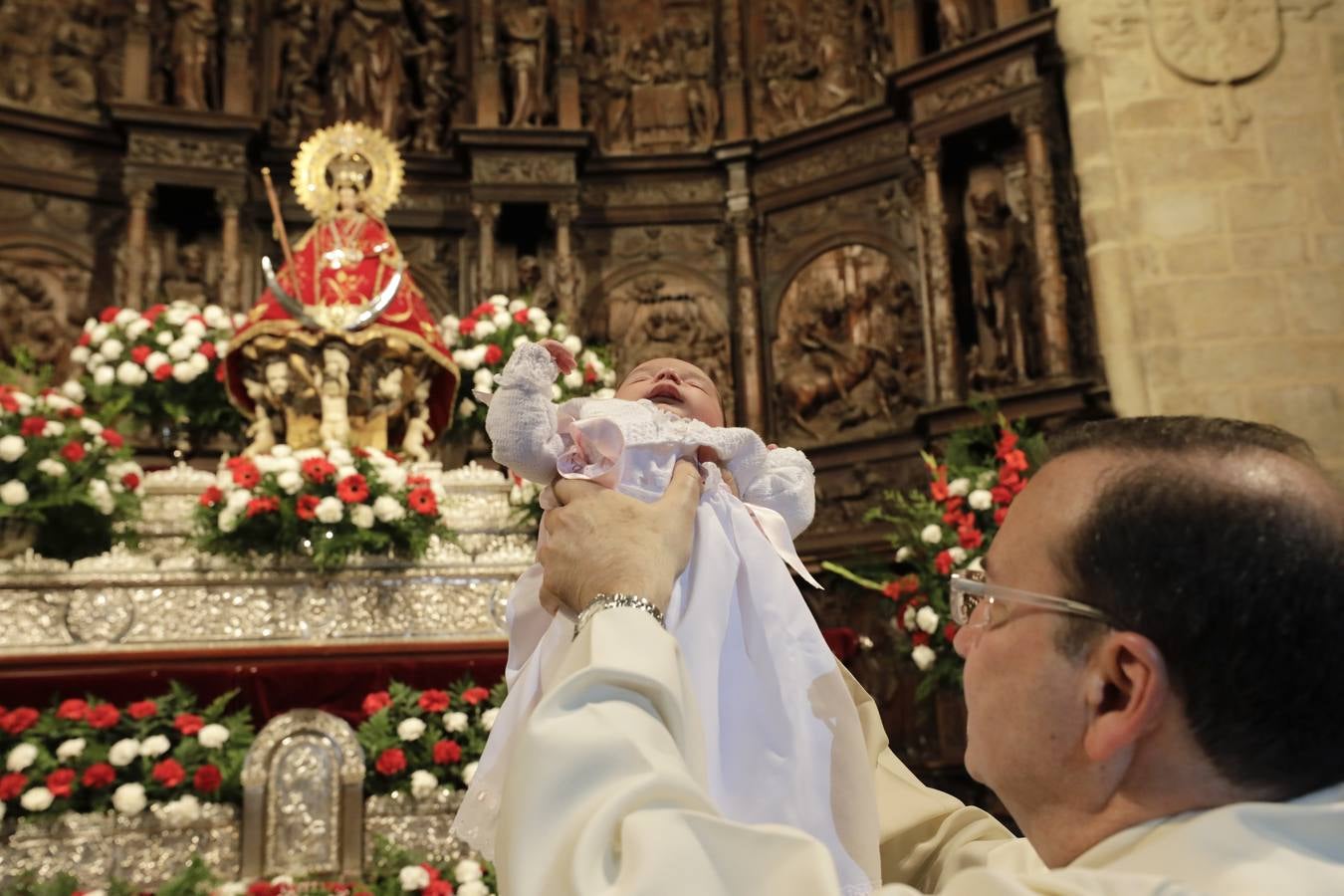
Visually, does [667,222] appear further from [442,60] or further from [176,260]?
[176,260]

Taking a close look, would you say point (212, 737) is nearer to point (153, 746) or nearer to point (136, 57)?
point (153, 746)

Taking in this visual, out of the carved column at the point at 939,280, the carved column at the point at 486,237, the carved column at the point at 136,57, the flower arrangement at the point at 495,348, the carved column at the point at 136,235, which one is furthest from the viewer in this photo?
the carved column at the point at 486,237

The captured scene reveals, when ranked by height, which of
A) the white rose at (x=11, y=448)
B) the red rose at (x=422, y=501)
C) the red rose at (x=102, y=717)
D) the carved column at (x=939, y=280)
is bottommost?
the red rose at (x=102, y=717)

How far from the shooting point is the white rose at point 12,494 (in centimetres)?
485

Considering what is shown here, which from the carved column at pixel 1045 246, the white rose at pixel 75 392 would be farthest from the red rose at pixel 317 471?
the carved column at pixel 1045 246

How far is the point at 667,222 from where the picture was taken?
9742 mm

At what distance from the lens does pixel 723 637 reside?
5.34ft

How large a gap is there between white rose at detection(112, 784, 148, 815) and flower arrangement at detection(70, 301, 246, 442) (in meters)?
2.81

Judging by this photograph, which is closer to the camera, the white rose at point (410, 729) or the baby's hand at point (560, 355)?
the baby's hand at point (560, 355)

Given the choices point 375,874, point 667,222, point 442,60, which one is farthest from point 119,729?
point 442,60

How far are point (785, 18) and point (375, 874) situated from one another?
7810mm

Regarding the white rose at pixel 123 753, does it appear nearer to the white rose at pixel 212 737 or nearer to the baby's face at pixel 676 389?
the white rose at pixel 212 737

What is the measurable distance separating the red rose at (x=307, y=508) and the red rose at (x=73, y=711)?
1124 mm

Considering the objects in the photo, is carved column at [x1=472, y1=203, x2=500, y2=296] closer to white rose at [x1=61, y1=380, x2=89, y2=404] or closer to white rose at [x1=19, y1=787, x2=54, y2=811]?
white rose at [x1=61, y1=380, x2=89, y2=404]
